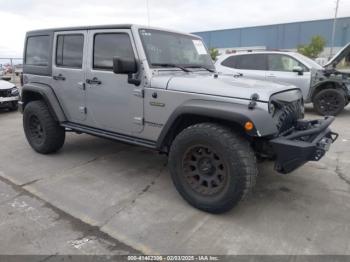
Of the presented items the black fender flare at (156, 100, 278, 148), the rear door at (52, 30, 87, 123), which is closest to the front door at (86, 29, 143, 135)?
the rear door at (52, 30, 87, 123)

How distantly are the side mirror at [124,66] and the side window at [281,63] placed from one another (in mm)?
6051

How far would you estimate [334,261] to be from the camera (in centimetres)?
246

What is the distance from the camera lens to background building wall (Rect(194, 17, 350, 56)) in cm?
5506

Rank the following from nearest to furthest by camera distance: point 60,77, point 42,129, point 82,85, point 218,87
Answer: point 218,87 → point 82,85 → point 60,77 → point 42,129

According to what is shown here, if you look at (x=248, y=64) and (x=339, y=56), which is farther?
(x=248, y=64)

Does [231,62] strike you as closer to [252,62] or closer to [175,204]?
[252,62]

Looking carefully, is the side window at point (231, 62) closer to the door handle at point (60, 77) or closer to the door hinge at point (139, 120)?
the door handle at point (60, 77)

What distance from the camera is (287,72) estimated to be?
27.4 ft

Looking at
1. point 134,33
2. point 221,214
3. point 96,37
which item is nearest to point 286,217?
point 221,214

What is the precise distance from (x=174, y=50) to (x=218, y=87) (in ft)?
3.73

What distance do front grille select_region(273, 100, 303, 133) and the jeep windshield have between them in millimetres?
1294

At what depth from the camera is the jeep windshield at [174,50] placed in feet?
12.0

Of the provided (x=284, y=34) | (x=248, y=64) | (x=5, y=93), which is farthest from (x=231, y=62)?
(x=284, y=34)

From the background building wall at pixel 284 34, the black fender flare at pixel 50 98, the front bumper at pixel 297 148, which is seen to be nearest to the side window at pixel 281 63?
the front bumper at pixel 297 148
